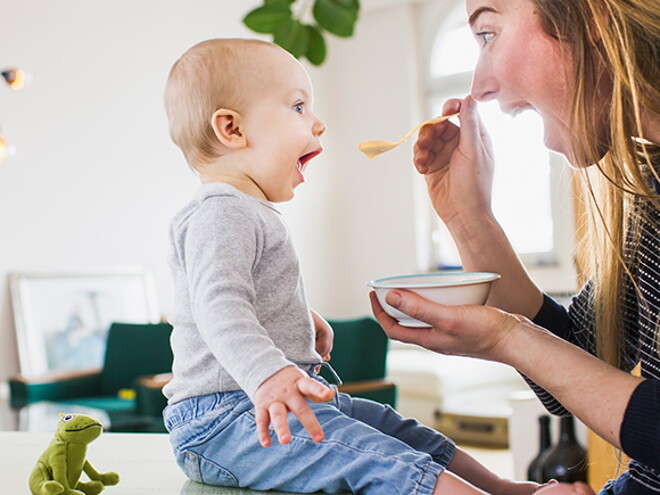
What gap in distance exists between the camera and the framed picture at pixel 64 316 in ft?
14.6

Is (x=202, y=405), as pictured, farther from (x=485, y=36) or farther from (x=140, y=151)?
(x=140, y=151)

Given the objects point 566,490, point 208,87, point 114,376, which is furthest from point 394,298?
point 114,376

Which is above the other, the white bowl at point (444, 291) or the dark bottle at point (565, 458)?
the white bowl at point (444, 291)

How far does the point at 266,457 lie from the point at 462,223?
0.58m

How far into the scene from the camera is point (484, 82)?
1102mm

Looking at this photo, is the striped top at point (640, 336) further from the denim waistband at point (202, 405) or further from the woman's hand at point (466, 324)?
the denim waistband at point (202, 405)

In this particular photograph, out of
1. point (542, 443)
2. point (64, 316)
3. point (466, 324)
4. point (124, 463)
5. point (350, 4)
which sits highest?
point (350, 4)

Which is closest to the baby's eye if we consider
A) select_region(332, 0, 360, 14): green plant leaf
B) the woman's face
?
the woman's face

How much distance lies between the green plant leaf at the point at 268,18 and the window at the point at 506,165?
382cm

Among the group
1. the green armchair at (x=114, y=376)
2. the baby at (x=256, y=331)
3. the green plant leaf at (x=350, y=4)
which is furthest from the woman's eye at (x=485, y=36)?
the green armchair at (x=114, y=376)

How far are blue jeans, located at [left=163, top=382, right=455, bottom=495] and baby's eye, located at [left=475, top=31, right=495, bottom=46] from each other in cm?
55

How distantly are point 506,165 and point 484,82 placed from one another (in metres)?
5.52

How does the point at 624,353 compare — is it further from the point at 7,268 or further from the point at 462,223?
the point at 7,268

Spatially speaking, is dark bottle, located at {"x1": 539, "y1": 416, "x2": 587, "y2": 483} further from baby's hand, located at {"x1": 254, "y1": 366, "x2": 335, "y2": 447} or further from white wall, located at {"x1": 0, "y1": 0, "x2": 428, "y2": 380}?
white wall, located at {"x1": 0, "y1": 0, "x2": 428, "y2": 380}
